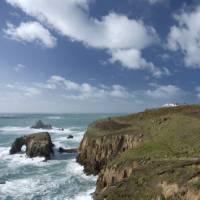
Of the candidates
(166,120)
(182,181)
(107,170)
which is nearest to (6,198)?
(107,170)

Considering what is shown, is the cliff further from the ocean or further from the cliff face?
the ocean

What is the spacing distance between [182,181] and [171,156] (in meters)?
13.5

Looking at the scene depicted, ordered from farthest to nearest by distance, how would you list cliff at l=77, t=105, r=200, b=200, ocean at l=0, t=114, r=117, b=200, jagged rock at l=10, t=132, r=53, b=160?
jagged rock at l=10, t=132, r=53, b=160, ocean at l=0, t=114, r=117, b=200, cliff at l=77, t=105, r=200, b=200

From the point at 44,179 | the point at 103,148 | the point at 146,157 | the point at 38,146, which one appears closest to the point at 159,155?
the point at 146,157

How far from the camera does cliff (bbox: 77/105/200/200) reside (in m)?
30.8

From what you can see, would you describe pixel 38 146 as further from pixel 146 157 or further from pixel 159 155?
pixel 159 155

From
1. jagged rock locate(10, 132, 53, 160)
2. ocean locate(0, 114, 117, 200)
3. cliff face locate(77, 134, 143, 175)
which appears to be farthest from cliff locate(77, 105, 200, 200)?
jagged rock locate(10, 132, 53, 160)

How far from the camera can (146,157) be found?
44.9 m

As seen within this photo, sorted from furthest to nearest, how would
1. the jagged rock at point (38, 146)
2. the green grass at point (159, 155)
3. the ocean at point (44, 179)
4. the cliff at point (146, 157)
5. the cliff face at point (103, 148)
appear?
the jagged rock at point (38, 146) → the cliff face at point (103, 148) → the ocean at point (44, 179) → the green grass at point (159, 155) → the cliff at point (146, 157)

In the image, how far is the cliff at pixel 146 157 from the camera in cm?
3080

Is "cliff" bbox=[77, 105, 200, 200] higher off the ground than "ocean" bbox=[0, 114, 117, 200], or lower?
higher

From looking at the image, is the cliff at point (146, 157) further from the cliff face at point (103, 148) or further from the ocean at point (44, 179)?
the ocean at point (44, 179)

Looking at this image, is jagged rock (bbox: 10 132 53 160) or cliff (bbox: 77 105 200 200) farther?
jagged rock (bbox: 10 132 53 160)

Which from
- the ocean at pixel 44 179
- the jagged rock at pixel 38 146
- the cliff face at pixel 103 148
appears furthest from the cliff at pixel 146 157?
the jagged rock at pixel 38 146
